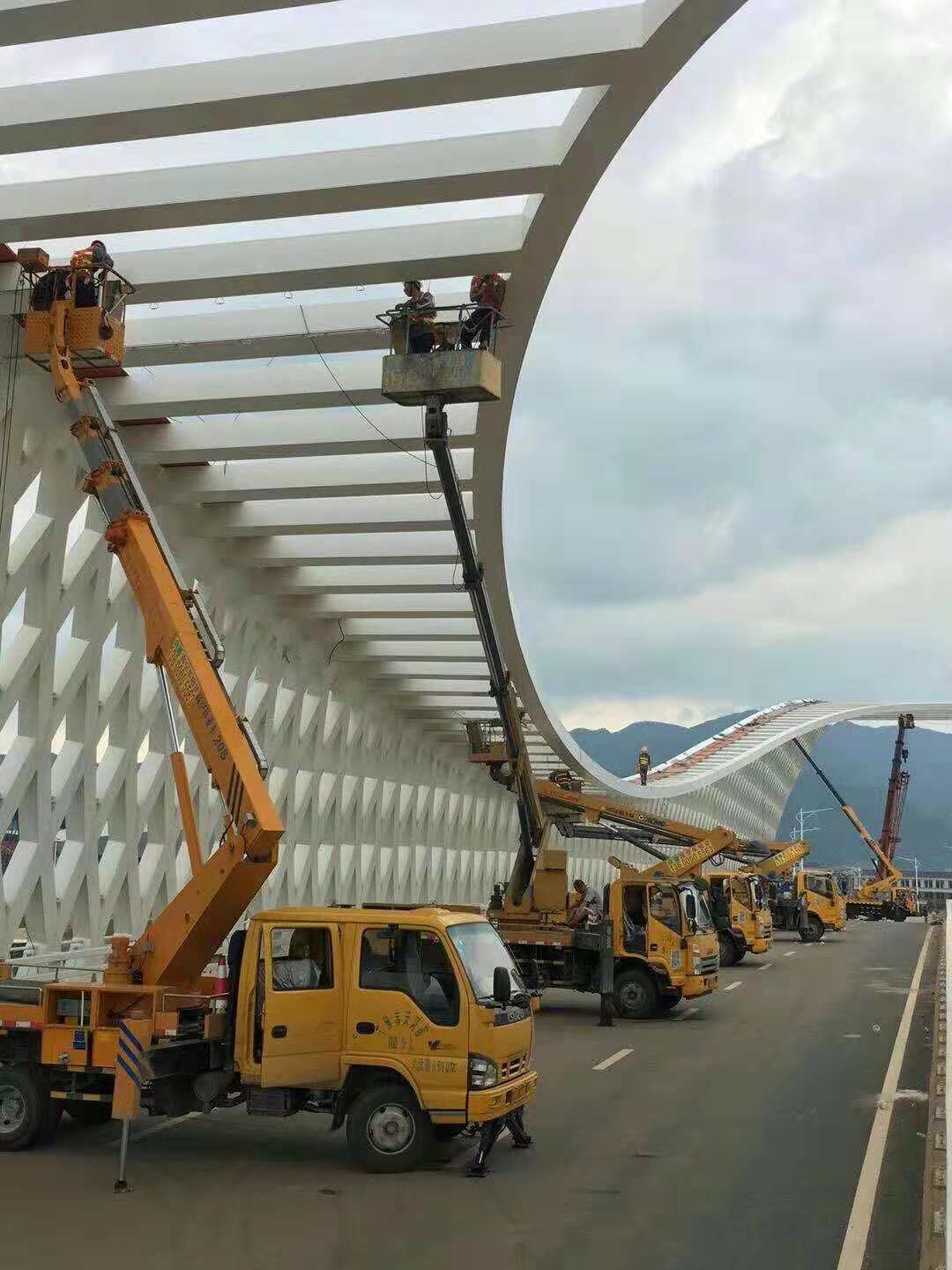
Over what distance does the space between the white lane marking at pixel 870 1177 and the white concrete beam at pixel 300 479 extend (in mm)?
10866

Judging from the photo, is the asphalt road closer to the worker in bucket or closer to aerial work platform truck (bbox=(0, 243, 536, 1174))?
aerial work platform truck (bbox=(0, 243, 536, 1174))

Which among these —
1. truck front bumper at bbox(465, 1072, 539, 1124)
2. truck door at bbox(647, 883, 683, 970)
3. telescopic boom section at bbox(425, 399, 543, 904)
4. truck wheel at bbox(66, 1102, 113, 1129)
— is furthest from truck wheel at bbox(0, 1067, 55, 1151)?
truck door at bbox(647, 883, 683, 970)

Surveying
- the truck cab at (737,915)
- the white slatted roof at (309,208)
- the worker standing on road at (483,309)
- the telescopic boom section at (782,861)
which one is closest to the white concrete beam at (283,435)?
the white slatted roof at (309,208)

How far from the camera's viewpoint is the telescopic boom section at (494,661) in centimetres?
1608

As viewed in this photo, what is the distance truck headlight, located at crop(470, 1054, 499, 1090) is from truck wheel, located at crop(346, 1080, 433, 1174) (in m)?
0.56

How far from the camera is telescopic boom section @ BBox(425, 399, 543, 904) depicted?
52.7ft

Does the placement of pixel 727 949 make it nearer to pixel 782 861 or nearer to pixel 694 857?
pixel 694 857

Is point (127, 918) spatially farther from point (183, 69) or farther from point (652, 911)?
point (183, 69)

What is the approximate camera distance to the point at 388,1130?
10555 millimetres

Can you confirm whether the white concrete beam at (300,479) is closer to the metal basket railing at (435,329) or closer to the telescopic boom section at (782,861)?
the metal basket railing at (435,329)

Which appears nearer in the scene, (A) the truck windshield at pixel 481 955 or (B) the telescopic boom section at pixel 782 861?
(A) the truck windshield at pixel 481 955

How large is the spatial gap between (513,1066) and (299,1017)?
1.76 meters

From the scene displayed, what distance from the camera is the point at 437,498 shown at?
75.4ft

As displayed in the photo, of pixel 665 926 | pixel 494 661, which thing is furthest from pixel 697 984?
pixel 494 661
